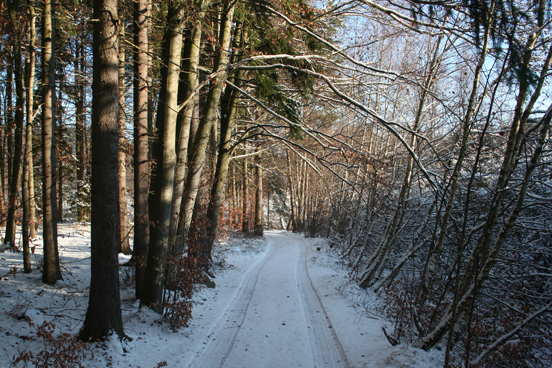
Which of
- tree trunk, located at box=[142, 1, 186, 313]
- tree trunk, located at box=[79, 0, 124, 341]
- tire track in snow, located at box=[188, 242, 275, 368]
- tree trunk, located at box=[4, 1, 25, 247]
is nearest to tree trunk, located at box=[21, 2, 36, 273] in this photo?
tree trunk, located at box=[4, 1, 25, 247]

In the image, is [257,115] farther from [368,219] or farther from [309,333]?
[309,333]

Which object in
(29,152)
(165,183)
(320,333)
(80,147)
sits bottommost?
(320,333)

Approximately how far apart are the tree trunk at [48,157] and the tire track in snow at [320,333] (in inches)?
215

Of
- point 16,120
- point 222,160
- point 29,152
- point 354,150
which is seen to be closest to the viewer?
point 354,150

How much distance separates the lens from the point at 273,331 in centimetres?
634

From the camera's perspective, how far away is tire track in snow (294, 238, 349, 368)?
208 inches

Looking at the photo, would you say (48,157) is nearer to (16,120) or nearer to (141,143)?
(141,143)

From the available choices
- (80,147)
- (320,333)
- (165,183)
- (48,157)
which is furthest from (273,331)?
(80,147)

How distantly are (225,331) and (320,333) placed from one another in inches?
74.0

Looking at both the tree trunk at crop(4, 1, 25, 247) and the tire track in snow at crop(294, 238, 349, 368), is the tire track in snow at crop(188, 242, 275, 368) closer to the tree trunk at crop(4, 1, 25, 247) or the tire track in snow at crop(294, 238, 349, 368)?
the tire track in snow at crop(294, 238, 349, 368)

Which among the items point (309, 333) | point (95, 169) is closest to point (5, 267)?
point (95, 169)

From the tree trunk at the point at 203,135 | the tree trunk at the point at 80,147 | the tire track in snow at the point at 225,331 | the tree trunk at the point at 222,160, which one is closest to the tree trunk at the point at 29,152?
the tree trunk at the point at 203,135

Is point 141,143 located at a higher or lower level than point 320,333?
higher

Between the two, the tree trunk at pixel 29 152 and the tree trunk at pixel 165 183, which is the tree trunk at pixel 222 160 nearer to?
the tree trunk at pixel 165 183
